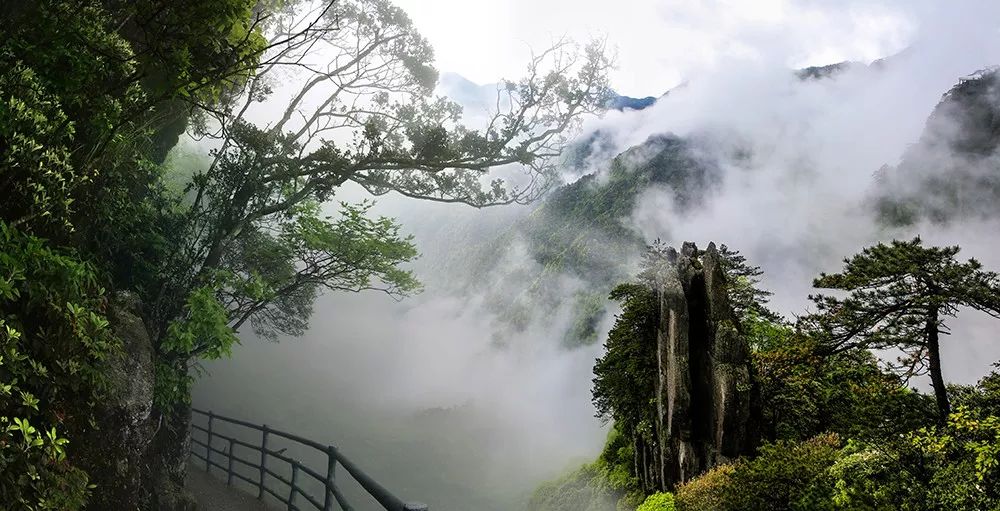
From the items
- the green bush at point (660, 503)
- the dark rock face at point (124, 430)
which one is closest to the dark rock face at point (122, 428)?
the dark rock face at point (124, 430)

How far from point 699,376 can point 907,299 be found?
175 inches

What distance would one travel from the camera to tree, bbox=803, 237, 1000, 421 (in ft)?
31.1

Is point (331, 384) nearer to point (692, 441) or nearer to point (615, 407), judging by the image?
point (615, 407)

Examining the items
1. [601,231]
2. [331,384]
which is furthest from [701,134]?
[331,384]

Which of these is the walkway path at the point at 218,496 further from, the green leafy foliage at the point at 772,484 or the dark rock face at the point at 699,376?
the dark rock face at the point at 699,376

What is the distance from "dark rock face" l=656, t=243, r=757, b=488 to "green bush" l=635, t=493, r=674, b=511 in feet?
1.71

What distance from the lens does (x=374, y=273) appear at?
13.7 m

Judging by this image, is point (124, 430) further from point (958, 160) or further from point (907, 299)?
point (958, 160)

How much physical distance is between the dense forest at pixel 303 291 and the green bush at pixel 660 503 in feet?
0.44

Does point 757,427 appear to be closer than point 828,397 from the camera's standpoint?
Yes

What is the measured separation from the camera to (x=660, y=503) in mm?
11305

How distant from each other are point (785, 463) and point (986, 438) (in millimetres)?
2749

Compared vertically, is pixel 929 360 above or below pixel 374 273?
below

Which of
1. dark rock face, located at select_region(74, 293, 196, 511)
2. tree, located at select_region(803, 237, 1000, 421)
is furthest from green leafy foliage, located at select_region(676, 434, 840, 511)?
dark rock face, located at select_region(74, 293, 196, 511)
